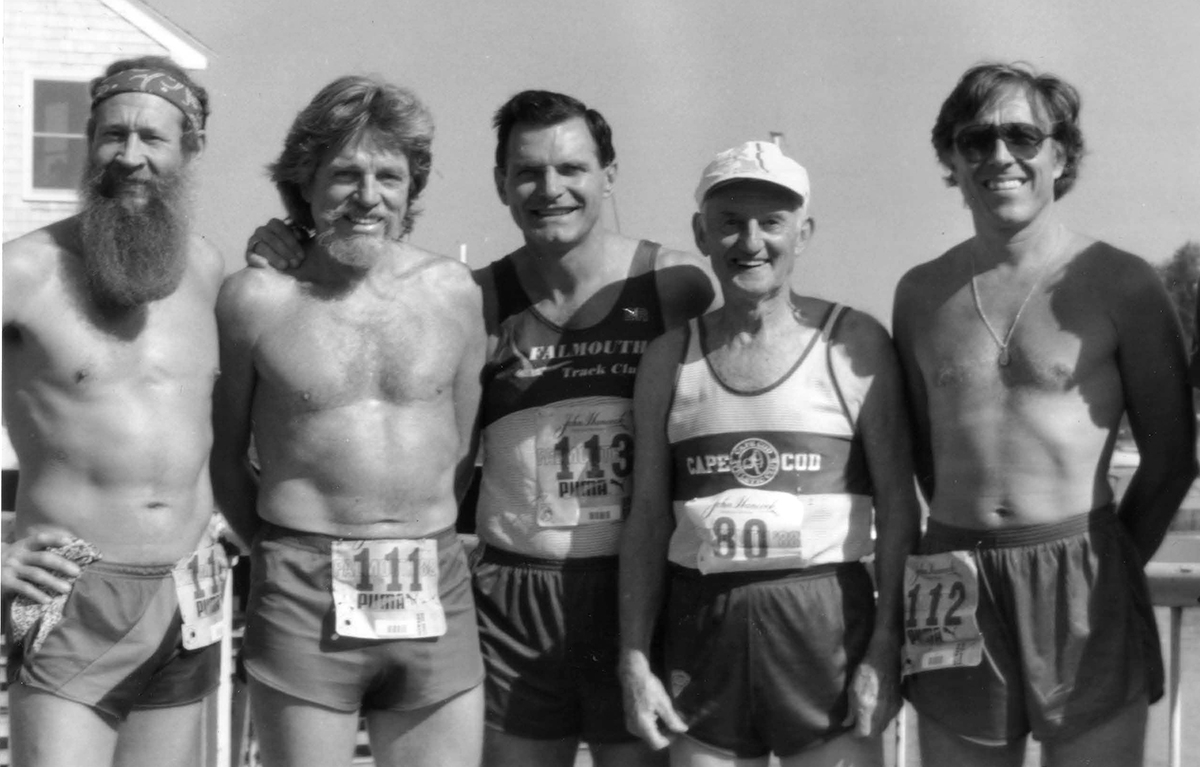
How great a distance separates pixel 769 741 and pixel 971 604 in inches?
23.3

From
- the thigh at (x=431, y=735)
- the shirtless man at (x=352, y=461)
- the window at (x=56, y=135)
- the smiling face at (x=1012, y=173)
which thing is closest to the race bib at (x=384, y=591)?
the shirtless man at (x=352, y=461)

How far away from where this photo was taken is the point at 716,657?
377 cm

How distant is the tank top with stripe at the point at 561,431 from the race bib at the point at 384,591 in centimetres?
36

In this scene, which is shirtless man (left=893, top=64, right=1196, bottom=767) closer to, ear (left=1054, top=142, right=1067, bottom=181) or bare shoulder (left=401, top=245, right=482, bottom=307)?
ear (left=1054, top=142, right=1067, bottom=181)

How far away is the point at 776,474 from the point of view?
376 centimetres

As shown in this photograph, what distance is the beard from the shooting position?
3660 millimetres

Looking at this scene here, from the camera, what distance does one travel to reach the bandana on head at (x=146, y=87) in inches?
150

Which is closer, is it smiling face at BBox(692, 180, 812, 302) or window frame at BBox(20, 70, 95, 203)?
smiling face at BBox(692, 180, 812, 302)

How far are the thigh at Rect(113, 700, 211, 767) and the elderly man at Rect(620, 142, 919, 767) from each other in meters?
1.11

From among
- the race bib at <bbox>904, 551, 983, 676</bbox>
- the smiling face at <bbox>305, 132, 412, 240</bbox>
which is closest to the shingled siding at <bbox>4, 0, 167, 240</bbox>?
the smiling face at <bbox>305, 132, 412, 240</bbox>

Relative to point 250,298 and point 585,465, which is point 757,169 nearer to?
point 585,465

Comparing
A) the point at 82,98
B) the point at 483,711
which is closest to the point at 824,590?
the point at 483,711

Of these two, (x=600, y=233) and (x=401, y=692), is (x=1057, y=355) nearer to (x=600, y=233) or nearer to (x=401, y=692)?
(x=600, y=233)

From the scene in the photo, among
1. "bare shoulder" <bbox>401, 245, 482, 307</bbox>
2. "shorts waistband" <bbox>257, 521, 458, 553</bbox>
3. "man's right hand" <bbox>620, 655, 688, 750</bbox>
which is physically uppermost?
"bare shoulder" <bbox>401, 245, 482, 307</bbox>
